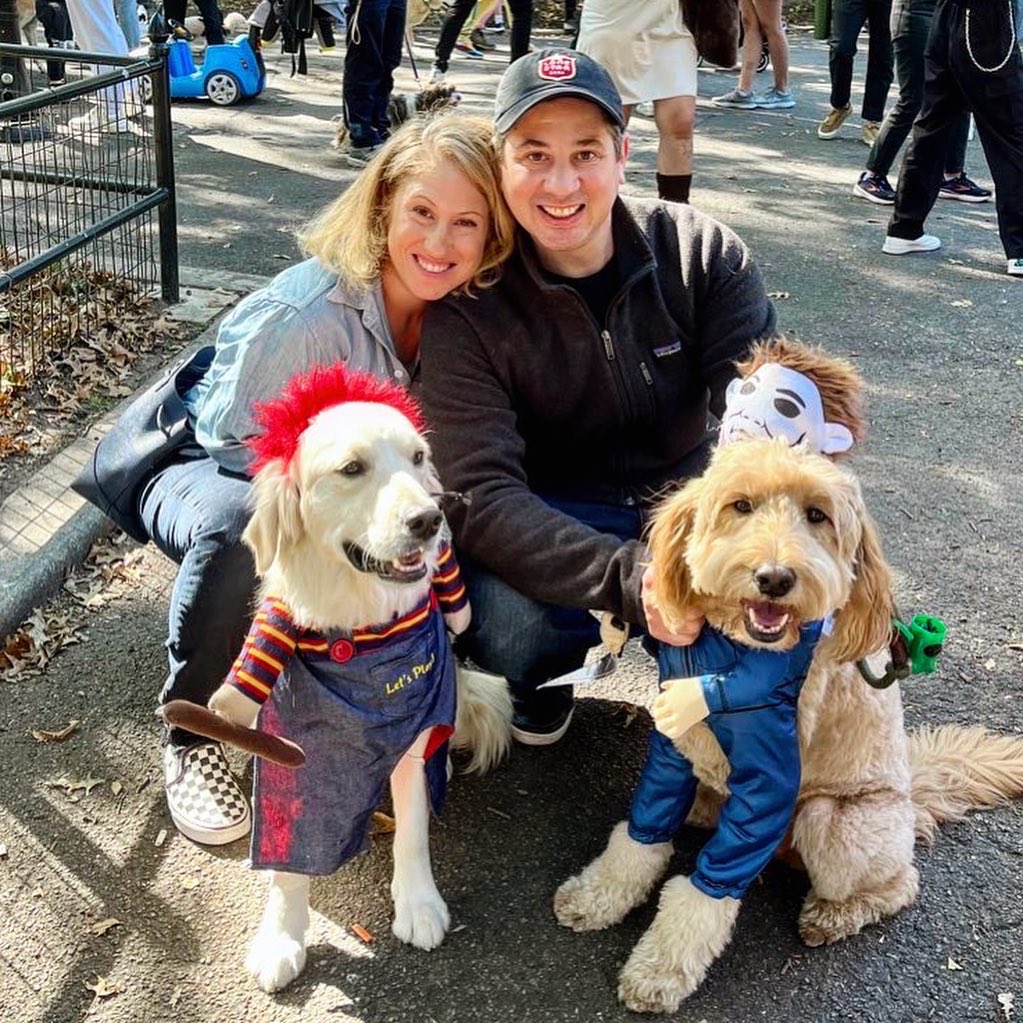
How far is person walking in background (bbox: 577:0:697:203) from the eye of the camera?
20.8 feet

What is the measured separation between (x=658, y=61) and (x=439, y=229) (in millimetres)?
4102

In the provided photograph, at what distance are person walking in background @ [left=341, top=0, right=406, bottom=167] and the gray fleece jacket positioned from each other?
560cm

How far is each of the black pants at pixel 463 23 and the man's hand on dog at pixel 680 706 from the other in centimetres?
1014

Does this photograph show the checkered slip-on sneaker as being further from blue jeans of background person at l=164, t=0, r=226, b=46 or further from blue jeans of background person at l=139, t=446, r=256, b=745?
blue jeans of background person at l=164, t=0, r=226, b=46

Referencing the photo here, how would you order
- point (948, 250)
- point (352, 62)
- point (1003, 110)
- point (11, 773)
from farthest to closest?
point (352, 62), point (948, 250), point (1003, 110), point (11, 773)

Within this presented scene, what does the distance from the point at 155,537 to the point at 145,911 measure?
102 cm

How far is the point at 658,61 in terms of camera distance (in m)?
6.38

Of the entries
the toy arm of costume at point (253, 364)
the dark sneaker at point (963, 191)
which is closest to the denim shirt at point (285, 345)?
the toy arm of costume at point (253, 364)

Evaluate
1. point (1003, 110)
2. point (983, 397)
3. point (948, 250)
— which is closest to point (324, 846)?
point (983, 397)

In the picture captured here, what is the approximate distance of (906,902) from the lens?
265 centimetres

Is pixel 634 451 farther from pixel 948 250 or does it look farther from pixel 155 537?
pixel 948 250

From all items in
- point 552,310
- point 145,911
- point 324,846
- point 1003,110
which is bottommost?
point 145,911

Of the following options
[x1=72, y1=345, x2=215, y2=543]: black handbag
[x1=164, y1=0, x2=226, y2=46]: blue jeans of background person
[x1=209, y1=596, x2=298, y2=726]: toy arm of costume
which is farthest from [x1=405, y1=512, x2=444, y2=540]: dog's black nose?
[x1=164, y1=0, x2=226, y2=46]: blue jeans of background person

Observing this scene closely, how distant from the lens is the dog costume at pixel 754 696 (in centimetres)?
227
